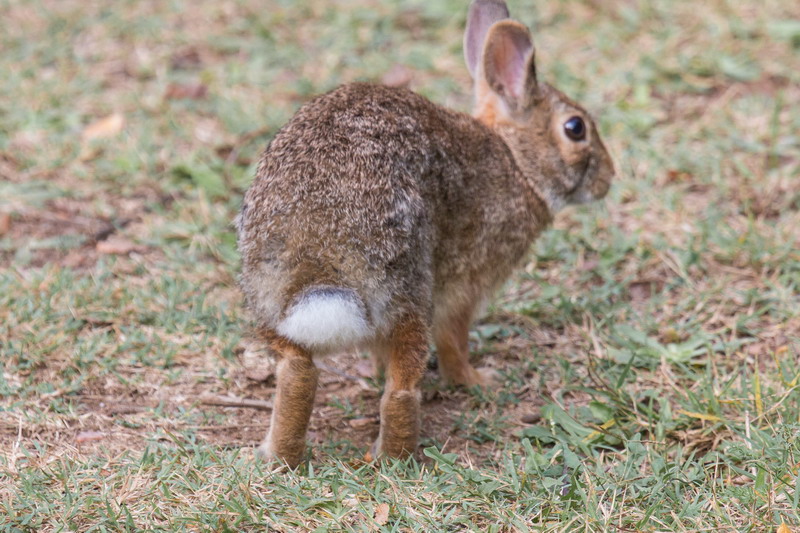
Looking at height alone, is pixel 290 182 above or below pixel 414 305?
above

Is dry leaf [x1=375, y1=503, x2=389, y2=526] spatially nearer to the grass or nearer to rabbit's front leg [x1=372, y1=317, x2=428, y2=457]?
the grass

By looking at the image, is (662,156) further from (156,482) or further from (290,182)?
(156,482)

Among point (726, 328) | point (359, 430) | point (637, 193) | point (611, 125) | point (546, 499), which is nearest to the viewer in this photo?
point (546, 499)

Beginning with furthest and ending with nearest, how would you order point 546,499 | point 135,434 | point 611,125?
point 611,125, point 135,434, point 546,499

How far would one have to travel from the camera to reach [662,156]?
5.85 m

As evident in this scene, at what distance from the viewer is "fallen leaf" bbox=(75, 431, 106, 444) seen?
3.80m

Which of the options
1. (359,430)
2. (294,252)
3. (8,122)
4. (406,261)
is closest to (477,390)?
(359,430)

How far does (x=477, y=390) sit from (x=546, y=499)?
1.06m

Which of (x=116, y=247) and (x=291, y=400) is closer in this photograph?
(x=291, y=400)

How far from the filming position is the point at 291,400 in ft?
11.8

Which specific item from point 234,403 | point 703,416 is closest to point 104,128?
point 234,403

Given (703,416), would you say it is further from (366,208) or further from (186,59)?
(186,59)

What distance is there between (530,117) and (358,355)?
55.0 inches

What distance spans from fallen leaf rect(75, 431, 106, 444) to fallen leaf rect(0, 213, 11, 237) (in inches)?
75.0
